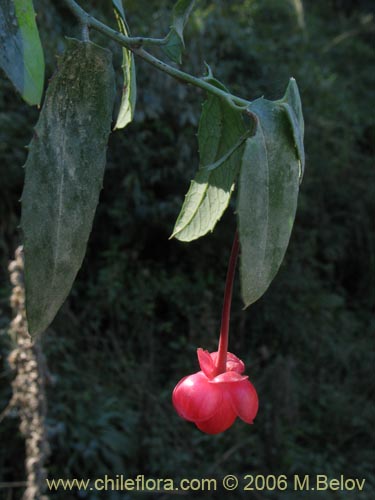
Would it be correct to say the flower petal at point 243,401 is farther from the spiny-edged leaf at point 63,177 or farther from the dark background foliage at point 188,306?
the dark background foliage at point 188,306

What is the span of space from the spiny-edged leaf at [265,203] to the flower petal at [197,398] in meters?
0.14

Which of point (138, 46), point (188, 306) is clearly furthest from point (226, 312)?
point (188, 306)

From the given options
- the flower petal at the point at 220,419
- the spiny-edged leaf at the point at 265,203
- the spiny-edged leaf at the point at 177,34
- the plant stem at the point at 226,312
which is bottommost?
the flower petal at the point at 220,419

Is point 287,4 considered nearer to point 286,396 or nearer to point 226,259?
point 226,259

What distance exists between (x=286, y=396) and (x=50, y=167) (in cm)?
216

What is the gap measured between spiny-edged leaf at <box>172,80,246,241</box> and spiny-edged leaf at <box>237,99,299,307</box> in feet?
0.25

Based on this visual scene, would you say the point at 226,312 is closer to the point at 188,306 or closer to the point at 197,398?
the point at 197,398

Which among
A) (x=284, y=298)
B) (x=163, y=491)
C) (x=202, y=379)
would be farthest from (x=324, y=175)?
(x=202, y=379)

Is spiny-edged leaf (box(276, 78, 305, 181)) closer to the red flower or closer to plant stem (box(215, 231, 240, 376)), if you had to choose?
plant stem (box(215, 231, 240, 376))

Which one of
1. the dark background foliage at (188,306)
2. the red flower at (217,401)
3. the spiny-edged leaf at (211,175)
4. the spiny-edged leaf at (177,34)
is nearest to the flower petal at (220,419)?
the red flower at (217,401)

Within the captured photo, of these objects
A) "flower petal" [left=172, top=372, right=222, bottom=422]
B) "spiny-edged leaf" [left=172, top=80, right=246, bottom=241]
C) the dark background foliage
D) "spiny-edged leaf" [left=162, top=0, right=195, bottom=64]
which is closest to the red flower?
"flower petal" [left=172, top=372, right=222, bottom=422]

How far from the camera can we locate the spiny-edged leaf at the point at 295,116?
0.40 meters

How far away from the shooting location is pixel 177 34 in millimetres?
508

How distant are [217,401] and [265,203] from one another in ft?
0.61
